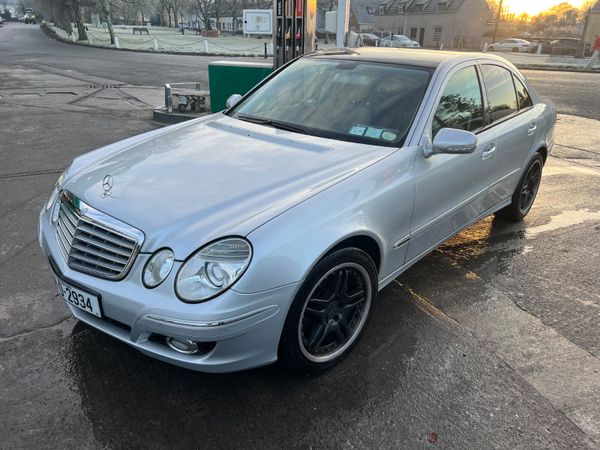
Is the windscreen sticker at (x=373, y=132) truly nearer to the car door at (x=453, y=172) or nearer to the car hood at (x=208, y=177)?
the car hood at (x=208, y=177)

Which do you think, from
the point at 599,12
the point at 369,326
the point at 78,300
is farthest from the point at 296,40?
the point at 599,12

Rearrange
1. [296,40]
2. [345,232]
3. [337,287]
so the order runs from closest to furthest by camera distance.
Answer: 1. [345,232]
2. [337,287]
3. [296,40]

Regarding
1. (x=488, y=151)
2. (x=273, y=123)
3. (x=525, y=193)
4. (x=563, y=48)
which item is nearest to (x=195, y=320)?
(x=273, y=123)

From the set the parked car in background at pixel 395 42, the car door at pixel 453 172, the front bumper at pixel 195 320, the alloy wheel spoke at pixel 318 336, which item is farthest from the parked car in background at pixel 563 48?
the front bumper at pixel 195 320

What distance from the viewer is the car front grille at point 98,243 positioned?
2.21m

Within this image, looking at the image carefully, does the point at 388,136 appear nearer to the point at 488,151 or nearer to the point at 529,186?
the point at 488,151

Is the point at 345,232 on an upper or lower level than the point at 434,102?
lower

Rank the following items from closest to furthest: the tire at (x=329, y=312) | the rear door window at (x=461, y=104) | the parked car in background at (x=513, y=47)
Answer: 1. the tire at (x=329, y=312)
2. the rear door window at (x=461, y=104)
3. the parked car in background at (x=513, y=47)

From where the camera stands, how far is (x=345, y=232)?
2.40m

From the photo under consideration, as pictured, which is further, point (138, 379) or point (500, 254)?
point (500, 254)

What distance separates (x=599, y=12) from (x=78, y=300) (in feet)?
187

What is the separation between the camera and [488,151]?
3652 millimetres

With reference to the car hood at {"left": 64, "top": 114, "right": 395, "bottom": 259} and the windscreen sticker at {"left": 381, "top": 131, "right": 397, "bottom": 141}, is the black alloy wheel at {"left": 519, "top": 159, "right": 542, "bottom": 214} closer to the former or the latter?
the windscreen sticker at {"left": 381, "top": 131, "right": 397, "bottom": 141}

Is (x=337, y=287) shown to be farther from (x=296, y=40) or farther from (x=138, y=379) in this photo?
(x=296, y=40)
